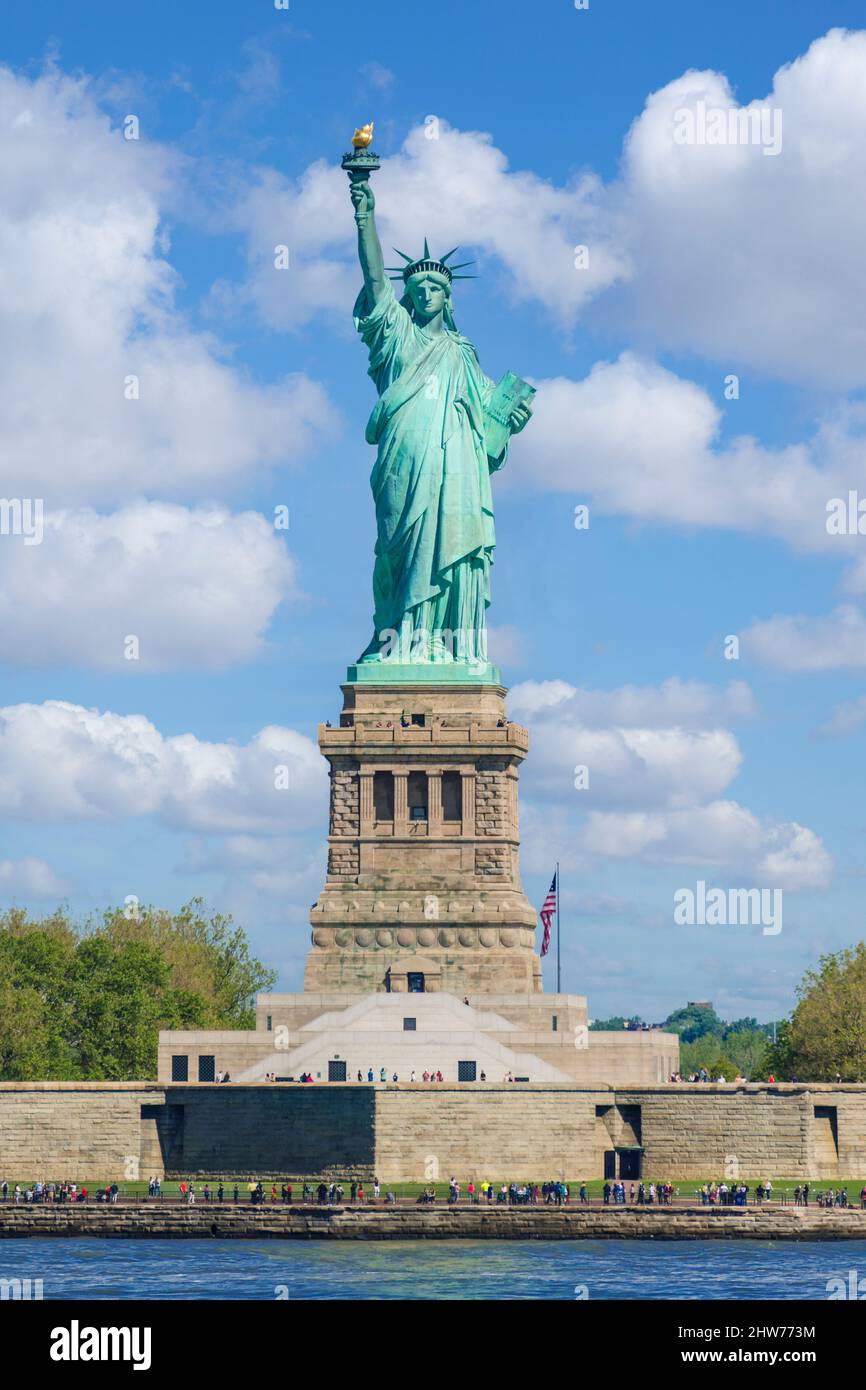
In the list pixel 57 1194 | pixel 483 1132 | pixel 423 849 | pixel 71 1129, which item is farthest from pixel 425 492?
pixel 57 1194

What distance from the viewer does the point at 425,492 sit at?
75.5 metres

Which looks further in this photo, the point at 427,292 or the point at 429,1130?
the point at 427,292

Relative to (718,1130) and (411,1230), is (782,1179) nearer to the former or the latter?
(718,1130)

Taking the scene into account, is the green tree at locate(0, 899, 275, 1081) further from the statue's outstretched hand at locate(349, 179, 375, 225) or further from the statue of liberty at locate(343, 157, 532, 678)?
the statue's outstretched hand at locate(349, 179, 375, 225)

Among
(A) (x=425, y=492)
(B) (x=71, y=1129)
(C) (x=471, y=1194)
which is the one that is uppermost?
(A) (x=425, y=492)

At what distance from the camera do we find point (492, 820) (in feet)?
241

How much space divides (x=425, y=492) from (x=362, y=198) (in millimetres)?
8599

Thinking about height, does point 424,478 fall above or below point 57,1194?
above

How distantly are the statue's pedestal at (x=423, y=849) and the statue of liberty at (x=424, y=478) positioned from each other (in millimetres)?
1944

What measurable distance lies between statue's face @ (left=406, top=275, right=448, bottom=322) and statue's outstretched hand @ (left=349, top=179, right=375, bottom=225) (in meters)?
2.56

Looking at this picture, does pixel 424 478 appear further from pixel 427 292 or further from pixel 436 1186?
pixel 436 1186

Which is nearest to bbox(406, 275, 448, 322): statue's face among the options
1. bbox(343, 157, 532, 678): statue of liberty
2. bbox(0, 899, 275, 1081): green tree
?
bbox(343, 157, 532, 678): statue of liberty
